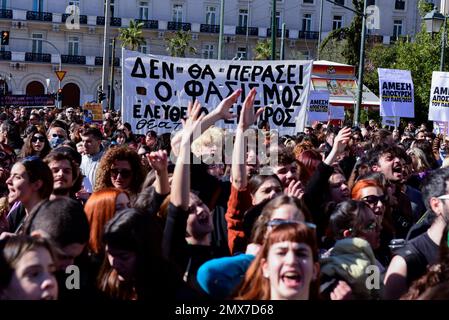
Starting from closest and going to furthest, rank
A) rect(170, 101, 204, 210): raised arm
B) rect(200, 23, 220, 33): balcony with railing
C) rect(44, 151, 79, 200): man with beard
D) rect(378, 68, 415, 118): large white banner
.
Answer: rect(170, 101, 204, 210): raised arm, rect(44, 151, 79, 200): man with beard, rect(378, 68, 415, 118): large white banner, rect(200, 23, 220, 33): balcony with railing

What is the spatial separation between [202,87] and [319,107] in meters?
10.7

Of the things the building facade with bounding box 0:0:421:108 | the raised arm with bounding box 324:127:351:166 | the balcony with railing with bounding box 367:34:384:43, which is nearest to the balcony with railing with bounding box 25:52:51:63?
the building facade with bounding box 0:0:421:108

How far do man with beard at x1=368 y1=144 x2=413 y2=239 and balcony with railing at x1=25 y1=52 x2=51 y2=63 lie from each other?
2047 inches

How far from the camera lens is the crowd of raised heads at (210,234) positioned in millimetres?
3465

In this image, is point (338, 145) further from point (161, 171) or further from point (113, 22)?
point (113, 22)


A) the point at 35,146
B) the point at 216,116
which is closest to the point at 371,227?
the point at 216,116

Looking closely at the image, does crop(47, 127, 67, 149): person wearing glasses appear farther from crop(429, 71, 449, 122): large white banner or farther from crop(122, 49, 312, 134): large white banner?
crop(429, 71, 449, 122): large white banner

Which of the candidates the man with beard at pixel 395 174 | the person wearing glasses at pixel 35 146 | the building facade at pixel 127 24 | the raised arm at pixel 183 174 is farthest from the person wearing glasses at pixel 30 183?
the building facade at pixel 127 24

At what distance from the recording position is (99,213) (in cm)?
455

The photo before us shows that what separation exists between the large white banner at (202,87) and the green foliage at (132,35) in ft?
156

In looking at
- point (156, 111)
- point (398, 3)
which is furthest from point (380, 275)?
point (398, 3)

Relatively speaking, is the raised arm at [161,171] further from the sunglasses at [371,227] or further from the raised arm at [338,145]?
the raised arm at [338,145]

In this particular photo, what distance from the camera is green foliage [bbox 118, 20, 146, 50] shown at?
56419mm
